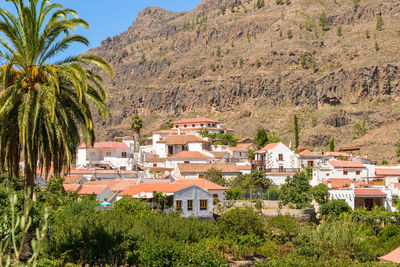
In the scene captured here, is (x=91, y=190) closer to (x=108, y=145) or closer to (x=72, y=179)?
(x=72, y=179)

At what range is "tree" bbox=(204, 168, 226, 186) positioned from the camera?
2162 inches

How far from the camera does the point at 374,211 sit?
44.0 meters

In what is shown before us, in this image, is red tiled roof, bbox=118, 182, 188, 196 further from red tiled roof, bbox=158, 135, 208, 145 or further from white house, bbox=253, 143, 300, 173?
red tiled roof, bbox=158, 135, 208, 145

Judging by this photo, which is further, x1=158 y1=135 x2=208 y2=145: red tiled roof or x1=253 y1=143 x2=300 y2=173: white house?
x1=158 y1=135 x2=208 y2=145: red tiled roof

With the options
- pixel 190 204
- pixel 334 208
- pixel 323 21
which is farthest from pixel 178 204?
pixel 323 21

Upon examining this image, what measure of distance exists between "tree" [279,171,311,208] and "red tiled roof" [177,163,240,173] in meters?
8.99

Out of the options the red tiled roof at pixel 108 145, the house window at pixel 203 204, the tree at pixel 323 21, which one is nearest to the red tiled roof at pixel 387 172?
the house window at pixel 203 204

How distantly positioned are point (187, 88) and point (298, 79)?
38909 mm

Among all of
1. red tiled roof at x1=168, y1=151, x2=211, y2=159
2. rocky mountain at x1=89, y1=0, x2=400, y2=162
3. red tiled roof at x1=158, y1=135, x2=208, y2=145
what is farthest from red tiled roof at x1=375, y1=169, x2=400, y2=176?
rocky mountain at x1=89, y1=0, x2=400, y2=162

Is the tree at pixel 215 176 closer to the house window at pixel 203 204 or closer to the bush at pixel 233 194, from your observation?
the bush at pixel 233 194

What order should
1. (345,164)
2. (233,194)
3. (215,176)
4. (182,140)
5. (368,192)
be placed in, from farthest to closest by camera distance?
1. (182,140)
2. (345,164)
3. (215,176)
4. (233,194)
5. (368,192)

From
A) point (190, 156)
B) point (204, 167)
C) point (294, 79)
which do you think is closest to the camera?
point (204, 167)

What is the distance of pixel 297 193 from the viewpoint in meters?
49.1

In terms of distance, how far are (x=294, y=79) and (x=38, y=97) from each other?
425ft
